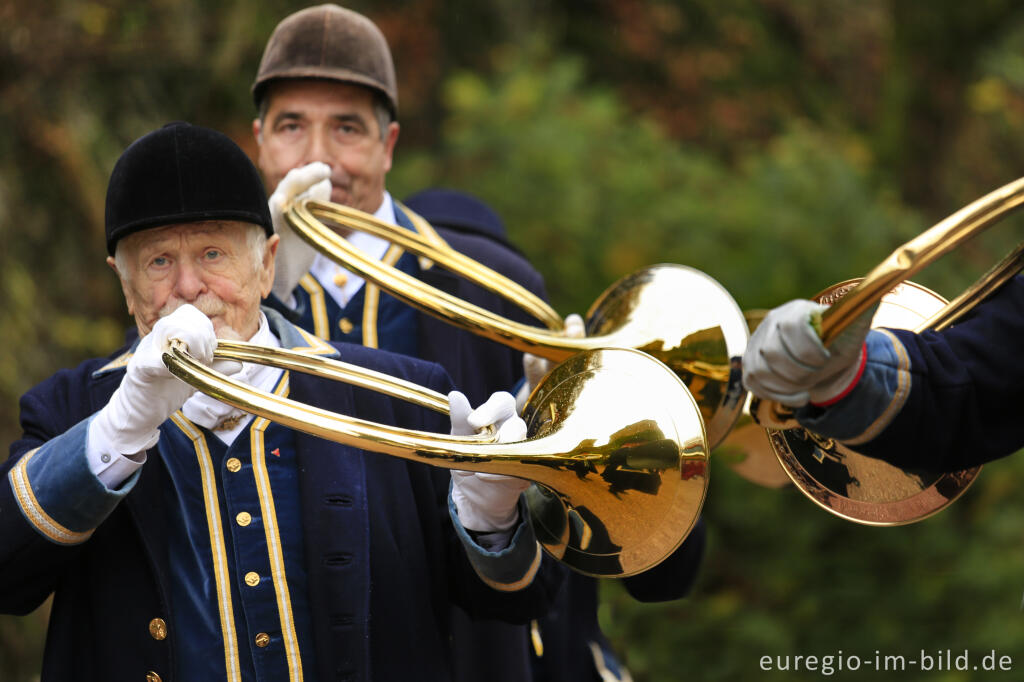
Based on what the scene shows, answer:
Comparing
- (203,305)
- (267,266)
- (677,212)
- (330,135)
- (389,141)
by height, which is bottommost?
(203,305)

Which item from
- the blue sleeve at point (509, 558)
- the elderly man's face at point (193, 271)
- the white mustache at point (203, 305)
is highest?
the elderly man's face at point (193, 271)

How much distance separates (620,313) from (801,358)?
1360mm

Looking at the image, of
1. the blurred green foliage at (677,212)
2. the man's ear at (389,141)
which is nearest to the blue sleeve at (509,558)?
the man's ear at (389,141)

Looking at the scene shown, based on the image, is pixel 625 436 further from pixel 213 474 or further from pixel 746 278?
pixel 746 278

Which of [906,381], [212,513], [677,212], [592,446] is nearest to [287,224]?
[212,513]

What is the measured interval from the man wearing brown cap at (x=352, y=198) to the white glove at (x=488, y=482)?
0.90 metres

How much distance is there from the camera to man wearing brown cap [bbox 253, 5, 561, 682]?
3.79 m

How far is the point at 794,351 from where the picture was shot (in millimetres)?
2455

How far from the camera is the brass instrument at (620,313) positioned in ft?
11.4

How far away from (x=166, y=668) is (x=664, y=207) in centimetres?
506

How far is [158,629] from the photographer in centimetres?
278

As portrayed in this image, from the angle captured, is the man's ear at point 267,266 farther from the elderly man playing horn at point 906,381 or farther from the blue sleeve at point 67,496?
the elderly man playing horn at point 906,381

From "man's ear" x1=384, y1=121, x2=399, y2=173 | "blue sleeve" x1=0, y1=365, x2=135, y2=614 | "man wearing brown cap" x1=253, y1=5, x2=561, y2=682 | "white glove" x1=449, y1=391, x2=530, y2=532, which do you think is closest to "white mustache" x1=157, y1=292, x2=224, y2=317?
"blue sleeve" x1=0, y1=365, x2=135, y2=614

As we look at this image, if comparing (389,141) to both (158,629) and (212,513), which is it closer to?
(212,513)
